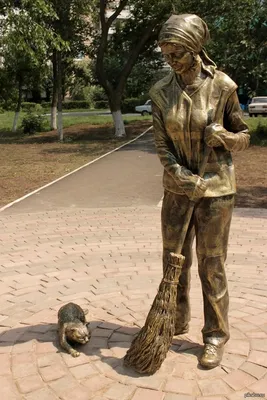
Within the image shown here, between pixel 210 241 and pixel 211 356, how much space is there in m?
0.86

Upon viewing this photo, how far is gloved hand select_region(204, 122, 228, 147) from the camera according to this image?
3.04 m

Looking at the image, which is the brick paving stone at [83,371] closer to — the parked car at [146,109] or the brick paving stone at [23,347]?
the brick paving stone at [23,347]

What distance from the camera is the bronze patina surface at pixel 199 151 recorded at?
10.0ft

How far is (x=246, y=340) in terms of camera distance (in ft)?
12.4

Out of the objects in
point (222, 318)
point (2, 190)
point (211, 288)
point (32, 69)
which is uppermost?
point (32, 69)

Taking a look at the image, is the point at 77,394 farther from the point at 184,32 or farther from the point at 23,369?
the point at 184,32

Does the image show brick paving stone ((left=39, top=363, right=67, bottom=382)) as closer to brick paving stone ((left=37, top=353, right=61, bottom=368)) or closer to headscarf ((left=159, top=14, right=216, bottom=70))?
brick paving stone ((left=37, top=353, right=61, bottom=368))

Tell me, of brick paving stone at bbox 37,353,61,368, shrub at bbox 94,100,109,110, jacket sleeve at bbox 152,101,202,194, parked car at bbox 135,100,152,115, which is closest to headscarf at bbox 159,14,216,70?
jacket sleeve at bbox 152,101,202,194

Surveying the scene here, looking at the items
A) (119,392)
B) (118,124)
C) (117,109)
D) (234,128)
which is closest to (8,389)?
(119,392)

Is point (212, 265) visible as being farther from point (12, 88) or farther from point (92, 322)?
point (12, 88)

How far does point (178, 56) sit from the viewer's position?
3.04 m

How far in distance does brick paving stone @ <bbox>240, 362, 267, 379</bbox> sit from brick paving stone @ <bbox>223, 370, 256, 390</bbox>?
43 millimetres

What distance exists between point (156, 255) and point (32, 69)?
1962 centimetres

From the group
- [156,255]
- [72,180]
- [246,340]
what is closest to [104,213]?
[156,255]
